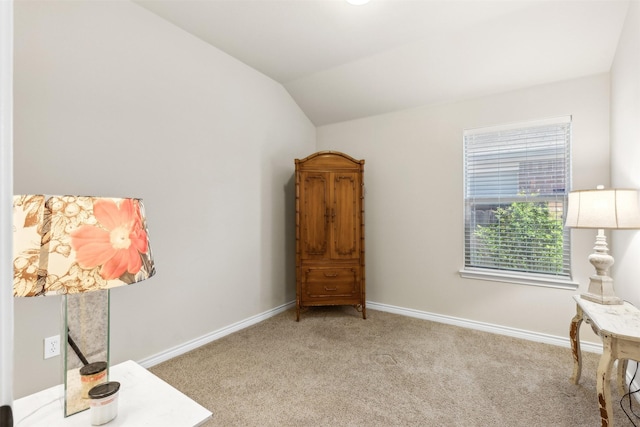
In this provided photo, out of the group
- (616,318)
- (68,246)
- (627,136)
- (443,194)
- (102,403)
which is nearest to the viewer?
(68,246)

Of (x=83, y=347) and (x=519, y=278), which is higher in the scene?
(x=83, y=347)

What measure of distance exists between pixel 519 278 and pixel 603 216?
112 cm

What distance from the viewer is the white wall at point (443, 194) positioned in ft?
8.11

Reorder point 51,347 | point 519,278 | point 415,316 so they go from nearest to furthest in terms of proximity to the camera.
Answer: point 51,347 < point 519,278 < point 415,316

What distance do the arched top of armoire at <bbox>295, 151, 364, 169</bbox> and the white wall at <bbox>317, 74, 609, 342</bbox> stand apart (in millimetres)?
484

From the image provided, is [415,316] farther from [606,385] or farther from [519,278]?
[606,385]

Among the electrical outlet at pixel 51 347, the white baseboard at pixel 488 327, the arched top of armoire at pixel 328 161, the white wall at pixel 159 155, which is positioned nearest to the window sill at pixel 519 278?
the white baseboard at pixel 488 327

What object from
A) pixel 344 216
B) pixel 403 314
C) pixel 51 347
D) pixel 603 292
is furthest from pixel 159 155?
pixel 603 292

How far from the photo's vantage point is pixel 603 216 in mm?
1760

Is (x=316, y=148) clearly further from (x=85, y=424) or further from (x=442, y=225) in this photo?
(x=85, y=424)

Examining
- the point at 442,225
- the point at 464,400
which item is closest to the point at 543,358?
the point at 464,400

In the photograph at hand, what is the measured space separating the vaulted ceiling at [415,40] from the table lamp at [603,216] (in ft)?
4.08

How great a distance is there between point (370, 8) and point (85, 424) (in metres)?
2.65

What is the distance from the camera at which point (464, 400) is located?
184 cm
